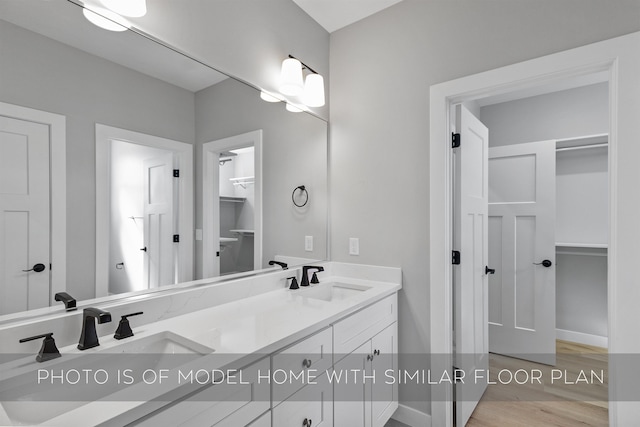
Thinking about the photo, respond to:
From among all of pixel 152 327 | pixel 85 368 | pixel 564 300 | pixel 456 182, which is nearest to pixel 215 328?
pixel 152 327

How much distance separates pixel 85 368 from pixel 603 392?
3.26 m

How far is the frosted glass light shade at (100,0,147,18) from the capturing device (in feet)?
3.81

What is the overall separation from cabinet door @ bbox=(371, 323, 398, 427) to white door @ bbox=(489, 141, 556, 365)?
1673 mm

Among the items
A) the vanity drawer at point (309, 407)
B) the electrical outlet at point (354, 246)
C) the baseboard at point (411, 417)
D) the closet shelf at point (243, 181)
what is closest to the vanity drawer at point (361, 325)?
the vanity drawer at point (309, 407)

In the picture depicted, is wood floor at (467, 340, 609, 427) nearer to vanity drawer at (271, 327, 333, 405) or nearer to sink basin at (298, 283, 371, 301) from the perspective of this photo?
sink basin at (298, 283, 371, 301)

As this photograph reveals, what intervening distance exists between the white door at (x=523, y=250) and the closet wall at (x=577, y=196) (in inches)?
15.2

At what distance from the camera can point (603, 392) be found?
2318 mm

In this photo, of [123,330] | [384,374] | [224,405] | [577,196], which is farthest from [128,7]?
[577,196]

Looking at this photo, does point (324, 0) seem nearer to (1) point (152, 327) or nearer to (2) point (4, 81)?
(2) point (4, 81)

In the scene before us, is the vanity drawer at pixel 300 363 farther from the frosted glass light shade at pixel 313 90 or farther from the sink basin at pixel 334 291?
the frosted glass light shade at pixel 313 90

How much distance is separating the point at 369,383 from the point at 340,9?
7.56 feet

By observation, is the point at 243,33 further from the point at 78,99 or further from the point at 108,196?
the point at 108,196

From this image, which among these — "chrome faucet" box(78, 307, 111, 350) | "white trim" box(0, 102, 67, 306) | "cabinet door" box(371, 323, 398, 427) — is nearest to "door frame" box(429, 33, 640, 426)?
"cabinet door" box(371, 323, 398, 427)

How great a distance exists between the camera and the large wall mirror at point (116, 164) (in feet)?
3.16
